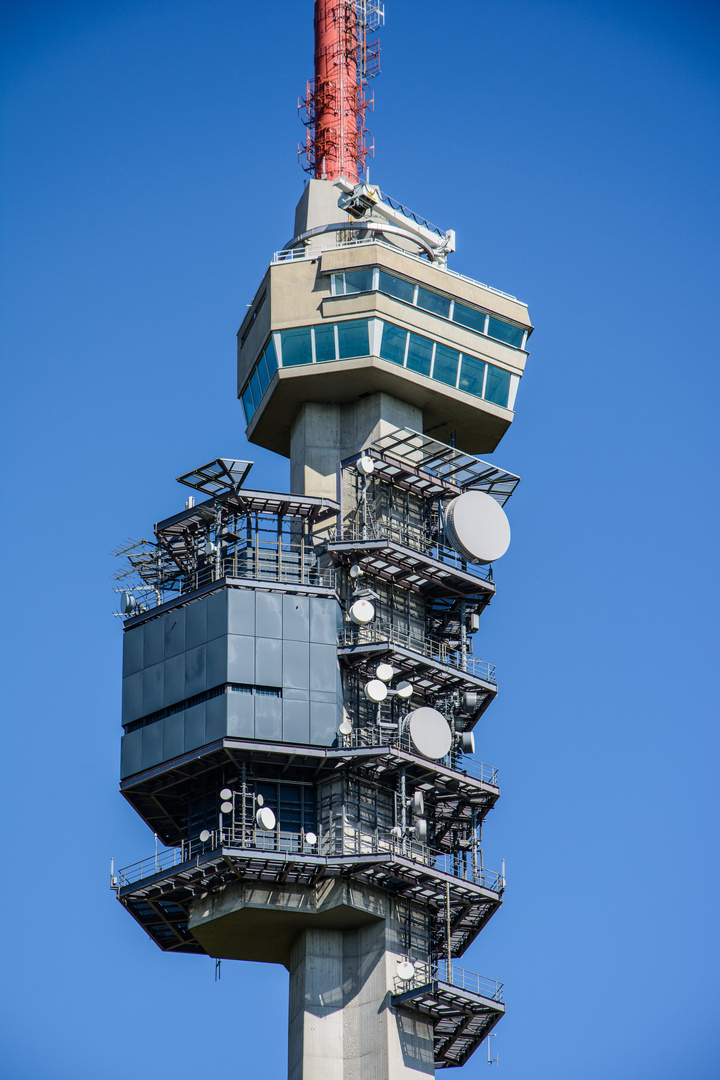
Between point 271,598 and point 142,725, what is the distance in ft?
24.7

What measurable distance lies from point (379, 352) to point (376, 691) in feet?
56.4

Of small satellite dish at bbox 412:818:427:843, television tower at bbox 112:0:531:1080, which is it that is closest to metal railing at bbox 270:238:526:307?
television tower at bbox 112:0:531:1080

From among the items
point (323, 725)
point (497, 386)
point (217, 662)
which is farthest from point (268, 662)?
point (497, 386)

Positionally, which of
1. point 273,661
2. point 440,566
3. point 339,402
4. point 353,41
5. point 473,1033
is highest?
point 353,41

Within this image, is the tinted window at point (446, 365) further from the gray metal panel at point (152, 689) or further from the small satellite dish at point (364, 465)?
the gray metal panel at point (152, 689)

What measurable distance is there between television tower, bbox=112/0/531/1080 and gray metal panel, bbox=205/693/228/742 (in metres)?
0.11

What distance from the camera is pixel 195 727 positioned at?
280ft

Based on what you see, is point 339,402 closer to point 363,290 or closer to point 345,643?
point 363,290

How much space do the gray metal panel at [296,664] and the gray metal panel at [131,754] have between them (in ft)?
22.1

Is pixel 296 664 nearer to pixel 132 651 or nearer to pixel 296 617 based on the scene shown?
pixel 296 617

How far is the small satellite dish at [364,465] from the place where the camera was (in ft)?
303

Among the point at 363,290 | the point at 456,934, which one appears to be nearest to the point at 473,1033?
the point at 456,934

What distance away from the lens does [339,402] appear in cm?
9844

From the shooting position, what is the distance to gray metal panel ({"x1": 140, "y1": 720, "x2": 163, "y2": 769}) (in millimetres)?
86375
